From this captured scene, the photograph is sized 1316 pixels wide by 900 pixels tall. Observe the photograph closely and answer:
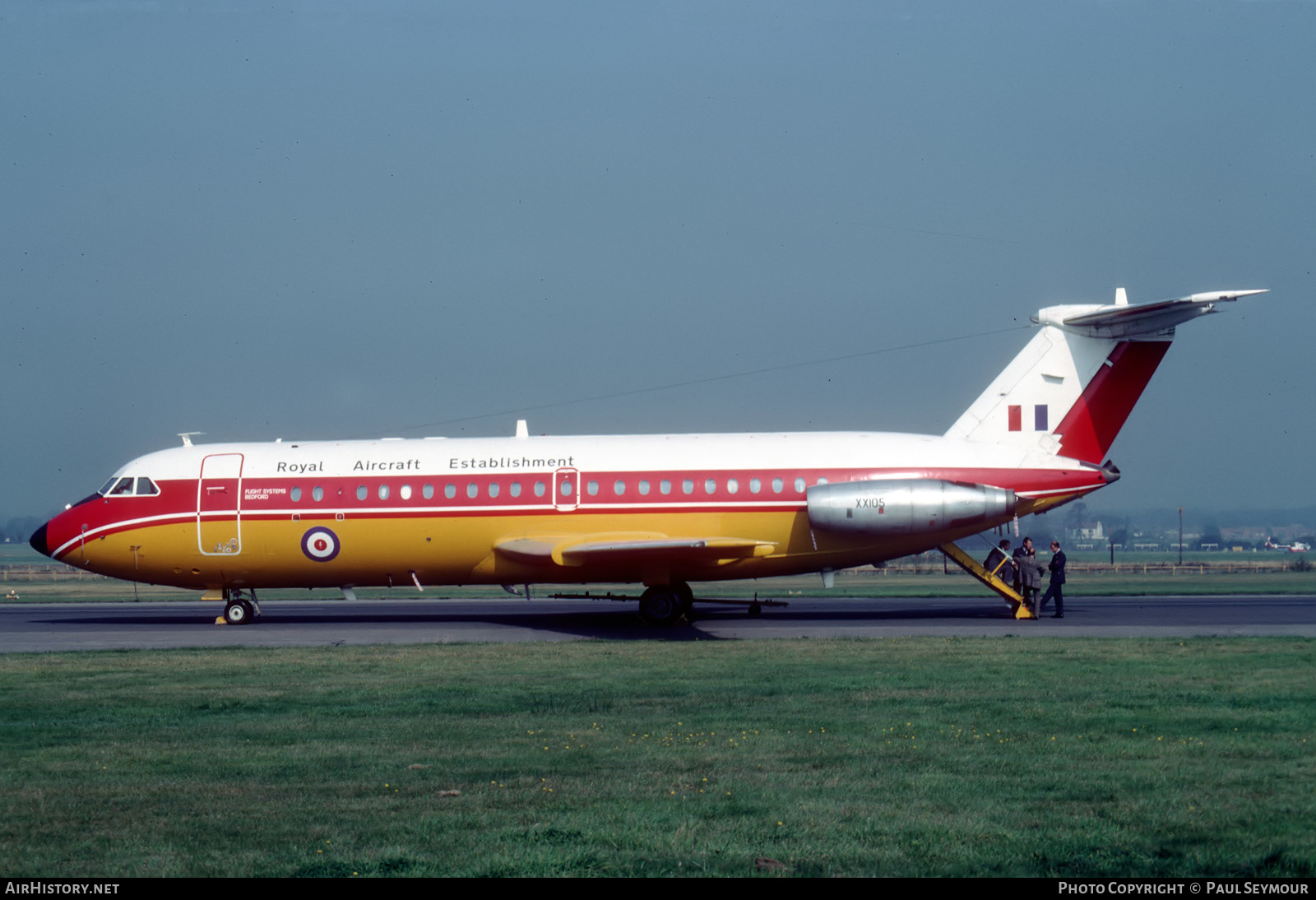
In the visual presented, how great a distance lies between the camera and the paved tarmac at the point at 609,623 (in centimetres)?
2366

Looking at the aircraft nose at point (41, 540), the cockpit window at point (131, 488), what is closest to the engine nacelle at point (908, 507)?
the cockpit window at point (131, 488)

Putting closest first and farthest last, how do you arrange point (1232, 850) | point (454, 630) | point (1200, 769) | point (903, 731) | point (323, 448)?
point (1232, 850)
point (1200, 769)
point (903, 731)
point (454, 630)
point (323, 448)

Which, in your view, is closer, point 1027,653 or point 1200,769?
point 1200,769

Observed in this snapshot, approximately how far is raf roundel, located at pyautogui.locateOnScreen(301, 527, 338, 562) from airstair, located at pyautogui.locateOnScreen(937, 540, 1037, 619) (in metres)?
13.7

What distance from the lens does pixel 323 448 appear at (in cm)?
2814

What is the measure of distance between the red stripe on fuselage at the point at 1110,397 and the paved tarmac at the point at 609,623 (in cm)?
416

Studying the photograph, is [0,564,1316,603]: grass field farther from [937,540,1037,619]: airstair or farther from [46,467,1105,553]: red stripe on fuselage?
[46,467,1105,553]: red stripe on fuselage

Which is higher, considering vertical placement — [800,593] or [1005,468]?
[1005,468]

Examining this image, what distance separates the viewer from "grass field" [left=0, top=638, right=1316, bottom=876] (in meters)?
7.46

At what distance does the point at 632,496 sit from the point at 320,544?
23.7 feet

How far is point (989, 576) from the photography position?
28.0 m
